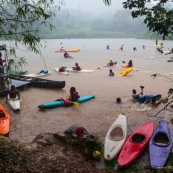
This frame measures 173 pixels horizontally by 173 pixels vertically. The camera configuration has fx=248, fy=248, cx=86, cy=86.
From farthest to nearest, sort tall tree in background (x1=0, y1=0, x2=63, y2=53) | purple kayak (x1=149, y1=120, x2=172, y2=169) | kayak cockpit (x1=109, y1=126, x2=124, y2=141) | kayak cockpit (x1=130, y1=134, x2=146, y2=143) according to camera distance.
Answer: kayak cockpit (x1=109, y1=126, x2=124, y2=141)
kayak cockpit (x1=130, y1=134, x2=146, y2=143)
purple kayak (x1=149, y1=120, x2=172, y2=169)
tall tree in background (x1=0, y1=0, x2=63, y2=53)

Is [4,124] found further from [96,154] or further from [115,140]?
[115,140]

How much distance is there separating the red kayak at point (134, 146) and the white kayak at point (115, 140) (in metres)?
0.19

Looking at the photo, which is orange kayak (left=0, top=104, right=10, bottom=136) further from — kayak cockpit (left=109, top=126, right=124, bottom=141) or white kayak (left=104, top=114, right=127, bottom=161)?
kayak cockpit (left=109, top=126, right=124, bottom=141)

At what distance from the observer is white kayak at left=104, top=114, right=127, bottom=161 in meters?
7.21

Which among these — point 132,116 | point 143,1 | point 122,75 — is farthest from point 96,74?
point 143,1

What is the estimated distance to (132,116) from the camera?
11.3 m

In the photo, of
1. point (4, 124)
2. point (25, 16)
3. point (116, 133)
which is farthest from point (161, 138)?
point (25, 16)

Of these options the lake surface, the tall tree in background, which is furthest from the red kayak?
the tall tree in background

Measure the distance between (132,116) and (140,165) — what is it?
453 cm

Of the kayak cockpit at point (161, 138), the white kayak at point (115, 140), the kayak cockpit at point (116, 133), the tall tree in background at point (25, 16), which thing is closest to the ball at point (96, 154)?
the white kayak at point (115, 140)

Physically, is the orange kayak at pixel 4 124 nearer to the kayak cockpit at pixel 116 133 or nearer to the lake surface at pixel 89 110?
the lake surface at pixel 89 110

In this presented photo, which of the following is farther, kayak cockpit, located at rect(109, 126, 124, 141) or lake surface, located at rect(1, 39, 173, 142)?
lake surface, located at rect(1, 39, 173, 142)

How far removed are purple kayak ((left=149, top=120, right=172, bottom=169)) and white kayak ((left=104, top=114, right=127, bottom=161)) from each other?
94 cm

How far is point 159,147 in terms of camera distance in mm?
7285
